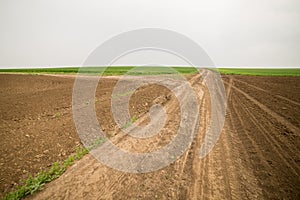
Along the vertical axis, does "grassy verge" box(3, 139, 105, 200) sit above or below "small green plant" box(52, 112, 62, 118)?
below

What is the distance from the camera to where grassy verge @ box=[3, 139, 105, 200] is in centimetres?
372

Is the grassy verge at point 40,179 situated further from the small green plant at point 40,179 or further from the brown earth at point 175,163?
the brown earth at point 175,163

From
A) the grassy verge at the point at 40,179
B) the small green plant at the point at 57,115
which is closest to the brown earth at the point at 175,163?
the grassy verge at the point at 40,179

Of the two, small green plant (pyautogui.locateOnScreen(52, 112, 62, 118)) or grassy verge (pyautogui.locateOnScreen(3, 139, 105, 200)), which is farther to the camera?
small green plant (pyautogui.locateOnScreen(52, 112, 62, 118))

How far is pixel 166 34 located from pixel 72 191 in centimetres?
1344

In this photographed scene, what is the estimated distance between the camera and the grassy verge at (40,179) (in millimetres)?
3719

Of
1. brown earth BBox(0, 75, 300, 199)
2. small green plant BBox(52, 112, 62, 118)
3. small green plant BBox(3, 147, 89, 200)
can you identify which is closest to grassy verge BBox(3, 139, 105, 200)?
small green plant BBox(3, 147, 89, 200)

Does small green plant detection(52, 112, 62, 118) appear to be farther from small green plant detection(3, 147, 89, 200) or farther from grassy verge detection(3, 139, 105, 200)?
small green plant detection(3, 147, 89, 200)

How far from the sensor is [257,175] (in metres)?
4.23

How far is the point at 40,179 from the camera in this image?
4.15m

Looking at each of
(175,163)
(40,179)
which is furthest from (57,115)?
(175,163)

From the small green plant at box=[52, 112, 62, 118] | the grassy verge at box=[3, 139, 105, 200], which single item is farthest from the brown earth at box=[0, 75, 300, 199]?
the small green plant at box=[52, 112, 62, 118]

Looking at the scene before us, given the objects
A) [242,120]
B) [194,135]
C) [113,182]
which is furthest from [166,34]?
[113,182]

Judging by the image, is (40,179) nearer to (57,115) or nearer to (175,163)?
(175,163)
